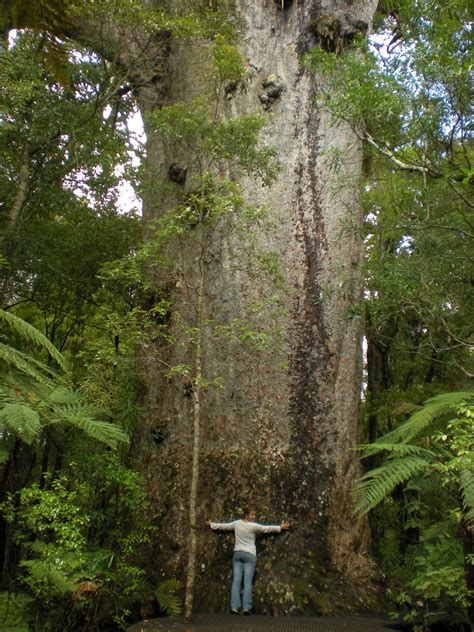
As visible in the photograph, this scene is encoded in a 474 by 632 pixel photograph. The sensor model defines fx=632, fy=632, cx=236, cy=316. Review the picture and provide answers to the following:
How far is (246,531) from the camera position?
532 cm

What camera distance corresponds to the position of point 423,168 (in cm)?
516

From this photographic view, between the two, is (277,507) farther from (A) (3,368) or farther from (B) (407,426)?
(A) (3,368)

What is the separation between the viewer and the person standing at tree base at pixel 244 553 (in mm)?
5086

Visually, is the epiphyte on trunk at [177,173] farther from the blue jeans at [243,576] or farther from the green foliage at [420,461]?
the blue jeans at [243,576]

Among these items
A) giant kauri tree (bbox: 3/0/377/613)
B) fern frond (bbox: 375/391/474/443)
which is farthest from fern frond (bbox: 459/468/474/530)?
giant kauri tree (bbox: 3/0/377/613)

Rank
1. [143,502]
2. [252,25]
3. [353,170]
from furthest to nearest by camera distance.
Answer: [252,25]
[353,170]
[143,502]

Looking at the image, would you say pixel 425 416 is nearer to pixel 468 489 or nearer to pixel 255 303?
pixel 468 489

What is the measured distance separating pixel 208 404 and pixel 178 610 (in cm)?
183

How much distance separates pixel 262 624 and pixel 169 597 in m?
0.91

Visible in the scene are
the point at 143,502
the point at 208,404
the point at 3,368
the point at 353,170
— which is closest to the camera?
the point at 3,368

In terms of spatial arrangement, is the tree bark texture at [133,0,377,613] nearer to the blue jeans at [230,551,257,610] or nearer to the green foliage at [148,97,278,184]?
the blue jeans at [230,551,257,610]

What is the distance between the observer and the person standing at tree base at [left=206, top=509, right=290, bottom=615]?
200 inches

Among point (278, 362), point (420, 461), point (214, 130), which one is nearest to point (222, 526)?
point (278, 362)

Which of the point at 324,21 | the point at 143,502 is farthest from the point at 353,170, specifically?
the point at 143,502
